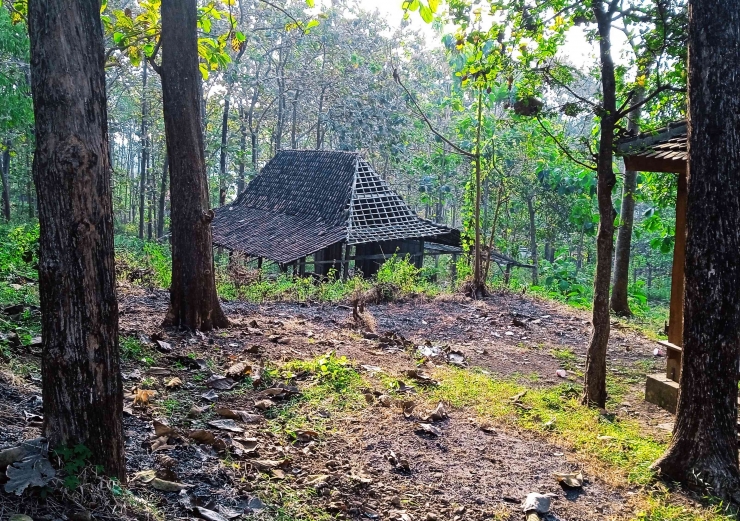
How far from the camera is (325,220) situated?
17.9 meters

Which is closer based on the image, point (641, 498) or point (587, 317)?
point (641, 498)

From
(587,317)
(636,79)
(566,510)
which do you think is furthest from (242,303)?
(566,510)

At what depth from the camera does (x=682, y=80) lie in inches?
235

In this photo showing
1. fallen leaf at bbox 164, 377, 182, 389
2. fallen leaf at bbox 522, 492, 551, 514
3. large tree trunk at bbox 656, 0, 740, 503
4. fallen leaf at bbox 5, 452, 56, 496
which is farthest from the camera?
fallen leaf at bbox 164, 377, 182, 389

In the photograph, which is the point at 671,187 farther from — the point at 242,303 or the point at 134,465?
the point at 134,465

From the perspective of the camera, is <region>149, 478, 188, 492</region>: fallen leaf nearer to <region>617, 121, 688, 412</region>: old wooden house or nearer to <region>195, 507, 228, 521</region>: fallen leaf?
<region>195, 507, 228, 521</region>: fallen leaf

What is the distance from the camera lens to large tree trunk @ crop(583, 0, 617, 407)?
18.5ft

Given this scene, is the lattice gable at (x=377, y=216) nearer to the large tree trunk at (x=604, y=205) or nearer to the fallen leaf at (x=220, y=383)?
the large tree trunk at (x=604, y=205)

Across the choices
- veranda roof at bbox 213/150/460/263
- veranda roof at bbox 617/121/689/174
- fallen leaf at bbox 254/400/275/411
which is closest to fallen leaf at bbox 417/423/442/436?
fallen leaf at bbox 254/400/275/411

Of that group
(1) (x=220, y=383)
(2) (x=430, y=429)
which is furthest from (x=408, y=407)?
(1) (x=220, y=383)

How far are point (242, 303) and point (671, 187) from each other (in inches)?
269

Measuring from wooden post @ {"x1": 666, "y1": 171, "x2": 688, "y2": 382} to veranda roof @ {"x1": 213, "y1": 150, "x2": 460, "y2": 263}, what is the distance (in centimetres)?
1038

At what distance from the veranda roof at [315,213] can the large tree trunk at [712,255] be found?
1221 cm

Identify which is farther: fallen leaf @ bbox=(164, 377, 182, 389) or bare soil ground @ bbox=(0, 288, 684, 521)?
fallen leaf @ bbox=(164, 377, 182, 389)
